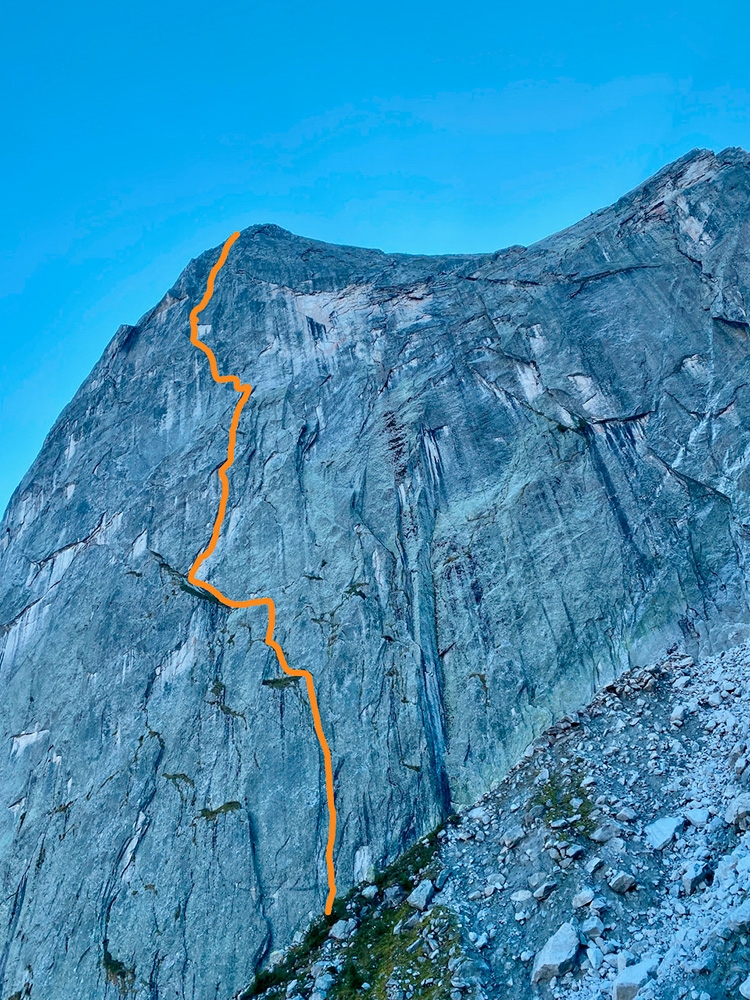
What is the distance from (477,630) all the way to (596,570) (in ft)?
17.0

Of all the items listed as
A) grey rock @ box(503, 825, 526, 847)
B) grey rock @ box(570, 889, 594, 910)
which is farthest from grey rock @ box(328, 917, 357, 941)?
grey rock @ box(570, 889, 594, 910)

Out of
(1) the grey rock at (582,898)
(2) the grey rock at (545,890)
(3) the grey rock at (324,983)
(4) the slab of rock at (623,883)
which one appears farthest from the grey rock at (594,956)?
(3) the grey rock at (324,983)

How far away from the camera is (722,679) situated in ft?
68.0

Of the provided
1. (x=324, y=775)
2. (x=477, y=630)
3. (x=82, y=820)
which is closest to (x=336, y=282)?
(x=477, y=630)

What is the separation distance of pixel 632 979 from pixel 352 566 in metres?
17.6

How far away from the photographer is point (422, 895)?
1877 centimetres

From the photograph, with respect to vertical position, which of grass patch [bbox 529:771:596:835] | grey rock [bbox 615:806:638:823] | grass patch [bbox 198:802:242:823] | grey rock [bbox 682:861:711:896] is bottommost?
grey rock [bbox 682:861:711:896]

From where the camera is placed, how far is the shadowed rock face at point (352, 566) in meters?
22.6

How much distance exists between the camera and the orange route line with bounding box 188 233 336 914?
22469mm

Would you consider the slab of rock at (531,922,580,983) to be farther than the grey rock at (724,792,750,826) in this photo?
No

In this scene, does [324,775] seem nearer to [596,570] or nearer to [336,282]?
[596,570]

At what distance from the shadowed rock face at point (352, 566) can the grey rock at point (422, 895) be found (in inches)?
91.8

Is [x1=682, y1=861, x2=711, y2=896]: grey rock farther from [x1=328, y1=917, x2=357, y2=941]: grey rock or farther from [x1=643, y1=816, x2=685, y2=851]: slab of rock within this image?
[x1=328, y1=917, x2=357, y2=941]: grey rock

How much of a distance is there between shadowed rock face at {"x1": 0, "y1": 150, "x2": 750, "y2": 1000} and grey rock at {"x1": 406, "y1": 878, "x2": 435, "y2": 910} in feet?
7.65
